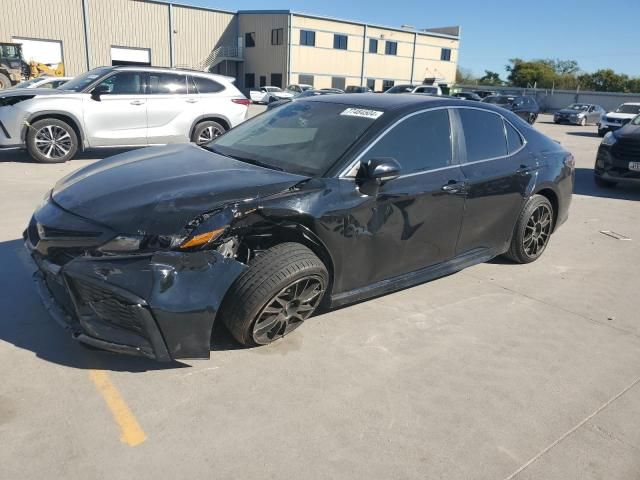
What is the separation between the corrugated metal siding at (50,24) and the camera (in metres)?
39.4

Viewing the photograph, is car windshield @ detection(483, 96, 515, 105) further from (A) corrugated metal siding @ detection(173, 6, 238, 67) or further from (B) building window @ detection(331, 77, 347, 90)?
(A) corrugated metal siding @ detection(173, 6, 238, 67)

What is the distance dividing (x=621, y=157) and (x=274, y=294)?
8.18m

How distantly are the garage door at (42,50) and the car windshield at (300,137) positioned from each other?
44208mm

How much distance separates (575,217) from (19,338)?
691 centimetres

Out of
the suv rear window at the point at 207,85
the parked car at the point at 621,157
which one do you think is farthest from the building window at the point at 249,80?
the parked car at the point at 621,157

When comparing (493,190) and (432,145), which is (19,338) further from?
(493,190)

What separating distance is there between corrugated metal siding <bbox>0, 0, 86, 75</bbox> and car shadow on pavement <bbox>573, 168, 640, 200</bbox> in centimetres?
4306

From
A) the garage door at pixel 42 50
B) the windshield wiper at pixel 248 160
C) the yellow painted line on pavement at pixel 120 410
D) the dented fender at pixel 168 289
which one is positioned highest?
the garage door at pixel 42 50

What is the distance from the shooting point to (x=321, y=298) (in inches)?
135

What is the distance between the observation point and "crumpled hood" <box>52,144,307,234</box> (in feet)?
9.38

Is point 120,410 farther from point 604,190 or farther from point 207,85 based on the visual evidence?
point 604,190

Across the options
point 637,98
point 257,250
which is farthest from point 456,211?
point 637,98

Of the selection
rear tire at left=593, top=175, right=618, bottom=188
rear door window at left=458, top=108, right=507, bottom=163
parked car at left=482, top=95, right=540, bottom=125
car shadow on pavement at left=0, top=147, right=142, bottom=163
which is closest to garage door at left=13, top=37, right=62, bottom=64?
parked car at left=482, top=95, right=540, bottom=125

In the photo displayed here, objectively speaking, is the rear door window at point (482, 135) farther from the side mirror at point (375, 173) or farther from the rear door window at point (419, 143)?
the side mirror at point (375, 173)
